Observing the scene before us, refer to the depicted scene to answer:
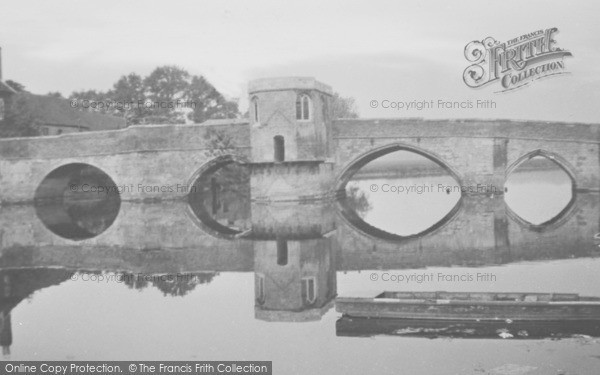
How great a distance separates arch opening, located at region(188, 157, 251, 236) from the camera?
2535cm

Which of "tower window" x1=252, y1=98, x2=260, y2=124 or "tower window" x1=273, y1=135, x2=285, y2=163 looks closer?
"tower window" x1=273, y1=135, x2=285, y2=163

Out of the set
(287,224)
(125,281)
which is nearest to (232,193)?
(287,224)

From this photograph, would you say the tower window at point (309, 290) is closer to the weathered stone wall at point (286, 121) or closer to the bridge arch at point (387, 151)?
the weathered stone wall at point (286, 121)

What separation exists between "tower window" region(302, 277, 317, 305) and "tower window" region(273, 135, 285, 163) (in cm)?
1668

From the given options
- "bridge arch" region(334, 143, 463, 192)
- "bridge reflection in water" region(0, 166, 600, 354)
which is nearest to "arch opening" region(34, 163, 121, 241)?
"bridge reflection in water" region(0, 166, 600, 354)

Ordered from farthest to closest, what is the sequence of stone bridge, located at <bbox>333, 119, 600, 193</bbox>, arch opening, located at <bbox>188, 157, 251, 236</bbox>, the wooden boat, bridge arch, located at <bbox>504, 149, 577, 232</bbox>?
stone bridge, located at <bbox>333, 119, 600, 193</bbox> < arch opening, located at <bbox>188, 157, 251, 236</bbox> < bridge arch, located at <bbox>504, 149, 577, 232</bbox> < the wooden boat

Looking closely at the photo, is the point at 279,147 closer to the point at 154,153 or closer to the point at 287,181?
the point at 287,181

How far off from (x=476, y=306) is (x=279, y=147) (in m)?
21.9

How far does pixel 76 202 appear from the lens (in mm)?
39562

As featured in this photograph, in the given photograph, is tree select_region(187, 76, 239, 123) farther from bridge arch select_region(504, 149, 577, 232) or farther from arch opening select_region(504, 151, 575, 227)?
bridge arch select_region(504, 149, 577, 232)

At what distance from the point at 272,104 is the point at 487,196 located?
11.3 metres

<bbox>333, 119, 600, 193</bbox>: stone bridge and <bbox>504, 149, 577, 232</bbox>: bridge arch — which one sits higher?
<bbox>333, 119, 600, 193</bbox>: stone bridge

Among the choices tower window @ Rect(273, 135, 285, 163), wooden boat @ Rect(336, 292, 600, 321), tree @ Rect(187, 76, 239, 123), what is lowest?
wooden boat @ Rect(336, 292, 600, 321)

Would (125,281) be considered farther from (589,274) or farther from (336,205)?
(336,205)
